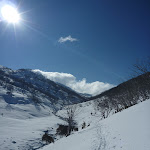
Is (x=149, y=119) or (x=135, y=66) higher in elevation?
(x=135, y=66)

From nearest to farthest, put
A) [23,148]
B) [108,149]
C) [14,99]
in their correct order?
1. [108,149]
2. [23,148]
3. [14,99]

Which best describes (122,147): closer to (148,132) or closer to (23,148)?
(148,132)

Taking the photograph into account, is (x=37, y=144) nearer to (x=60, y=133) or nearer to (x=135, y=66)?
(x=60, y=133)

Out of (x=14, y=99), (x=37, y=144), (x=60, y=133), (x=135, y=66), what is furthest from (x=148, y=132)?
(x=14, y=99)

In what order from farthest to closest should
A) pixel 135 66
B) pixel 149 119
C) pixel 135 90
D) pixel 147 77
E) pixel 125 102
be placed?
pixel 125 102 < pixel 135 90 < pixel 147 77 < pixel 135 66 < pixel 149 119

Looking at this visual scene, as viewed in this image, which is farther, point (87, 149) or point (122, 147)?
point (87, 149)

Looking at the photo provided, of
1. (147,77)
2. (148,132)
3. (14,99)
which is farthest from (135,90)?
(14,99)

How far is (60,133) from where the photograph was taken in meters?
31.4

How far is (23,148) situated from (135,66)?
76.4 feet

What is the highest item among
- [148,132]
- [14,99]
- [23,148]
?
[14,99]

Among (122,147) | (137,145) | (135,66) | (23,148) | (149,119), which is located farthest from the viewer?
(23,148)

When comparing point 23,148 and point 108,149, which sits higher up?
point 108,149

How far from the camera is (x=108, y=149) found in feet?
16.8

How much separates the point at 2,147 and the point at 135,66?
79.0ft
